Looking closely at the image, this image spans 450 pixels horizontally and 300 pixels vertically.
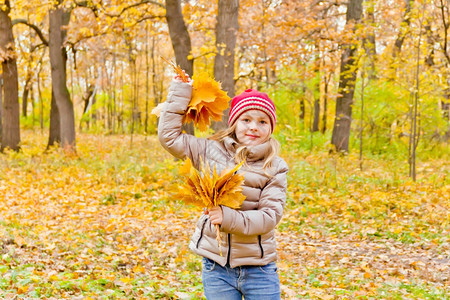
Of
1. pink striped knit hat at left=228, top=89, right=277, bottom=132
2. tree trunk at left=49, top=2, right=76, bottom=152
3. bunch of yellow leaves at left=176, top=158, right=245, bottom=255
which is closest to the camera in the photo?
bunch of yellow leaves at left=176, top=158, right=245, bottom=255

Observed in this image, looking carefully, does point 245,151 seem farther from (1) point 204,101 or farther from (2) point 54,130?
(2) point 54,130

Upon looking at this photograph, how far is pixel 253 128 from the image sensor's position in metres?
2.65

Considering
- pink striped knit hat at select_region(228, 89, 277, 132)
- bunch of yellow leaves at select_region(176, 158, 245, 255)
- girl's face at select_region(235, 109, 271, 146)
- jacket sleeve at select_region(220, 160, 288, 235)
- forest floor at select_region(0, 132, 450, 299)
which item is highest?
pink striped knit hat at select_region(228, 89, 277, 132)

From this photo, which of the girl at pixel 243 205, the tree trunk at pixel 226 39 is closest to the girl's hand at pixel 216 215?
the girl at pixel 243 205

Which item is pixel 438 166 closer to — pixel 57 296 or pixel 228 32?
pixel 228 32

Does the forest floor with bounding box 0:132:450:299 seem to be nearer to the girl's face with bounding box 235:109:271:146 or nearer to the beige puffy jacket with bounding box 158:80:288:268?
the beige puffy jacket with bounding box 158:80:288:268

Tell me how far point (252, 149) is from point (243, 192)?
26 centimetres

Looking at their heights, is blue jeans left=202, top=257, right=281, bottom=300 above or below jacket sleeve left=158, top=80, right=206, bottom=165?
below

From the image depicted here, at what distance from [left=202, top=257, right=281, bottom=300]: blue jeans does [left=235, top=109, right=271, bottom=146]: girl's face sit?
28.5 inches

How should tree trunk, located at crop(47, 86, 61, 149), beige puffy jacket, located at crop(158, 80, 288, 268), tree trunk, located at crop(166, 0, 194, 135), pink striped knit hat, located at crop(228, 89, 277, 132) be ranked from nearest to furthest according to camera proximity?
beige puffy jacket, located at crop(158, 80, 288, 268) < pink striped knit hat, located at crop(228, 89, 277, 132) < tree trunk, located at crop(166, 0, 194, 135) < tree trunk, located at crop(47, 86, 61, 149)

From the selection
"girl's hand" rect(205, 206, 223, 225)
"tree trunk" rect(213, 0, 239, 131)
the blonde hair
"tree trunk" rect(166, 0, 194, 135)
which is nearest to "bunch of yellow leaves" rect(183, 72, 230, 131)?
the blonde hair

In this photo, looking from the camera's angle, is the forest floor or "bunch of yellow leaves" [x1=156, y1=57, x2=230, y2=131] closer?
"bunch of yellow leaves" [x1=156, y1=57, x2=230, y2=131]

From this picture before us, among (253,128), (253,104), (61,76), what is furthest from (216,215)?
(61,76)

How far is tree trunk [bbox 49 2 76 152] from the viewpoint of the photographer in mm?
13477
